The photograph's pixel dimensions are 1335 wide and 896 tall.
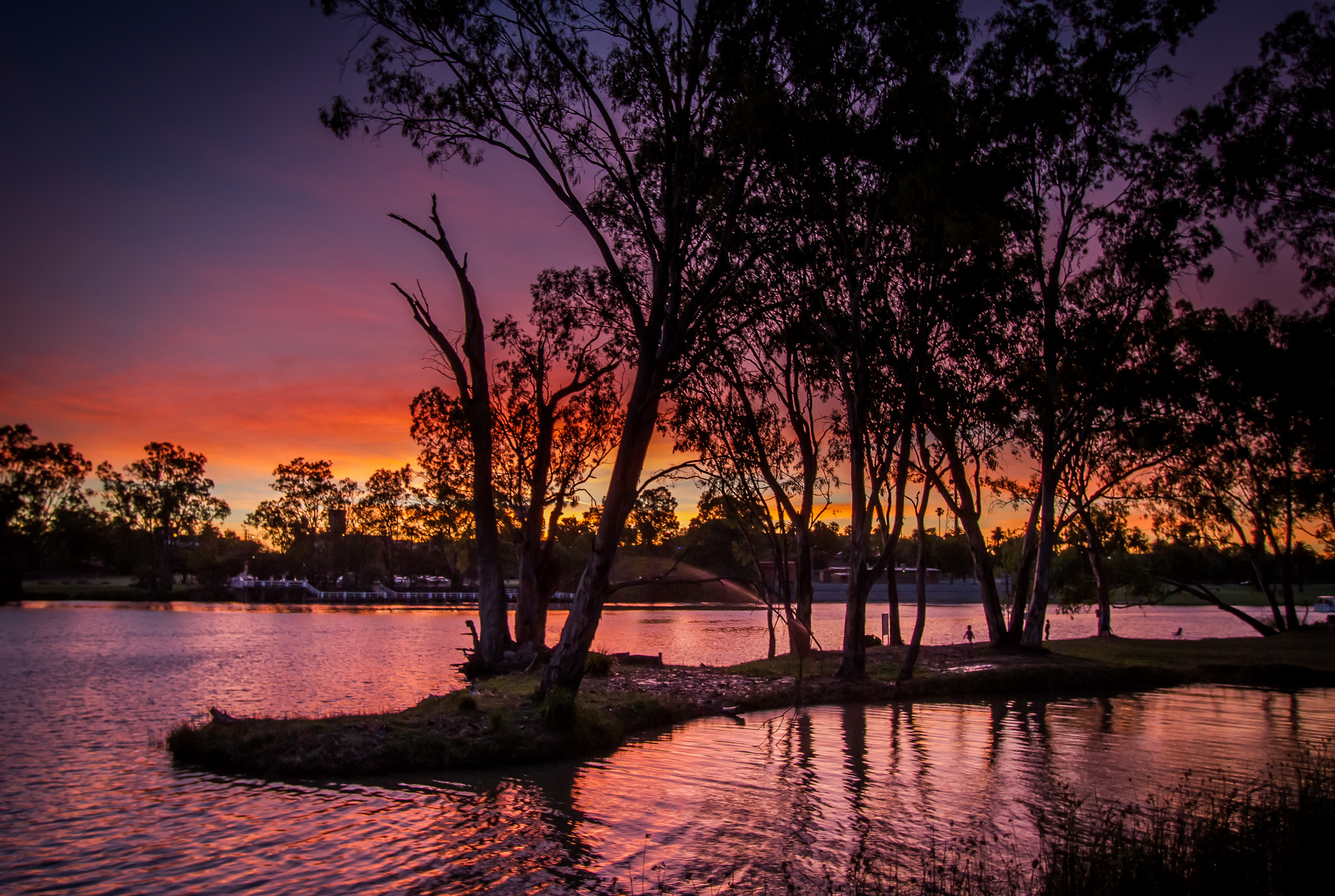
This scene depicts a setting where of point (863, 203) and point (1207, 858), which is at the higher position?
point (863, 203)

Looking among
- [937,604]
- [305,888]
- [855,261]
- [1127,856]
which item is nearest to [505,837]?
[305,888]

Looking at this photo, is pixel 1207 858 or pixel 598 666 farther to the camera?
pixel 598 666

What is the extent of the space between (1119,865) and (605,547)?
10.6 m

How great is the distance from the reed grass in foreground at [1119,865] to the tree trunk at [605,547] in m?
8.14

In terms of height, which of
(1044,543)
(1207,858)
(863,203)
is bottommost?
(1207,858)

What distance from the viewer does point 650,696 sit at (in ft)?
66.3

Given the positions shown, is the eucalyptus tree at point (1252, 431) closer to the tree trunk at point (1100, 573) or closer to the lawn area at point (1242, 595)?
the tree trunk at point (1100, 573)

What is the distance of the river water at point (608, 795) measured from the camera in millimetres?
9492

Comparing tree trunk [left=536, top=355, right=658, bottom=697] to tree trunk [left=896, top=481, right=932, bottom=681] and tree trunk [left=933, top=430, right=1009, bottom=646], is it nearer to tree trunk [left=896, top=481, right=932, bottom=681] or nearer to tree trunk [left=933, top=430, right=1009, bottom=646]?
tree trunk [left=896, top=481, right=932, bottom=681]

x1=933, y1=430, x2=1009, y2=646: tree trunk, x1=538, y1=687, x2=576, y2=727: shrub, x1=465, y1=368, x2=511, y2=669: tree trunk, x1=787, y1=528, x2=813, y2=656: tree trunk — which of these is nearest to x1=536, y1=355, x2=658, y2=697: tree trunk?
x1=538, y1=687, x2=576, y2=727: shrub

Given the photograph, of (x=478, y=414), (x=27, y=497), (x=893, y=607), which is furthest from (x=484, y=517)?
(x=27, y=497)

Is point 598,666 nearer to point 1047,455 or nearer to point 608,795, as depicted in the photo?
point 608,795

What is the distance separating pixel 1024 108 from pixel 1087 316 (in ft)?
32.2

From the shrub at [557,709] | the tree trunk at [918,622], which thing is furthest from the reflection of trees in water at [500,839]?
the tree trunk at [918,622]
